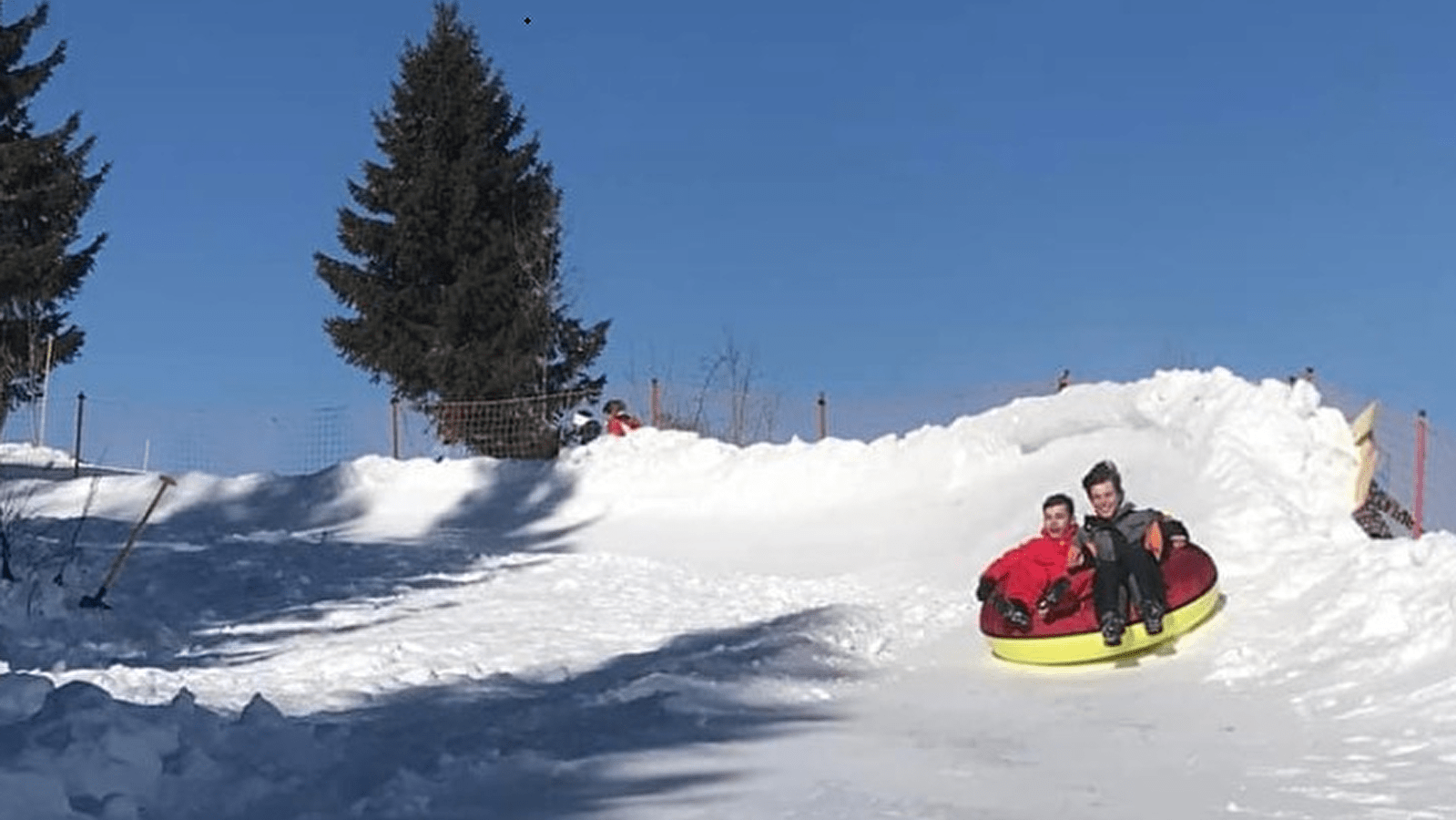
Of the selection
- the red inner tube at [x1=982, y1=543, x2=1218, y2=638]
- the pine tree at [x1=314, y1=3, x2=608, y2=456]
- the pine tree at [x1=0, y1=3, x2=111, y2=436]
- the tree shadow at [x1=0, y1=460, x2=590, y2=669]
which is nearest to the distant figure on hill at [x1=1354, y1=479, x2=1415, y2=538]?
the red inner tube at [x1=982, y1=543, x2=1218, y2=638]

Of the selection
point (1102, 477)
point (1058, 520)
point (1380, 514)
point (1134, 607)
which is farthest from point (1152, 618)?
point (1380, 514)

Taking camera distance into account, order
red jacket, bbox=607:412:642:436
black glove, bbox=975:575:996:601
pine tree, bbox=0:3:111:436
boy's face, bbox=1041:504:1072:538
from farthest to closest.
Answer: pine tree, bbox=0:3:111:436
red jacket, bbox=607:412:642:436
boy's face, bbox=1041:504:1072:538
black glove, bbox=975:575:996:601

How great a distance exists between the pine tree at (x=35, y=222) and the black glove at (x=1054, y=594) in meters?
22.7

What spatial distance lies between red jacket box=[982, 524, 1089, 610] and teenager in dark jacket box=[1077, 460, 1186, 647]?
6.1 inches

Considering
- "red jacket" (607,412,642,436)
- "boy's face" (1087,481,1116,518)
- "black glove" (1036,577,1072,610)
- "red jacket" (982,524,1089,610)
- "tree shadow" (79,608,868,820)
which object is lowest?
"tree shadow" (79,608,868,820)

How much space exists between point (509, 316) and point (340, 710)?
2172cm

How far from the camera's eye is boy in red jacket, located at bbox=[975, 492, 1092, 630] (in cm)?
902

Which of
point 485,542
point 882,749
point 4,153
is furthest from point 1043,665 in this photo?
point 4,153

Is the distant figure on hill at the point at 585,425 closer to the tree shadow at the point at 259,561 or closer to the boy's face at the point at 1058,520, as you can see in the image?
the tree shadow at the point at 259,561

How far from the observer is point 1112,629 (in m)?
8.62

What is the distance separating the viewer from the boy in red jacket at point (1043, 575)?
9016mm

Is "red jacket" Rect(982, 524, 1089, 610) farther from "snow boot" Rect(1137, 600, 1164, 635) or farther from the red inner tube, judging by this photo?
"snow boot" Rect(1137, 600, 1164, 635)

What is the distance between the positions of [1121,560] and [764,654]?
2.22 meters

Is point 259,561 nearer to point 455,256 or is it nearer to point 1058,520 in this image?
point 1058,520
